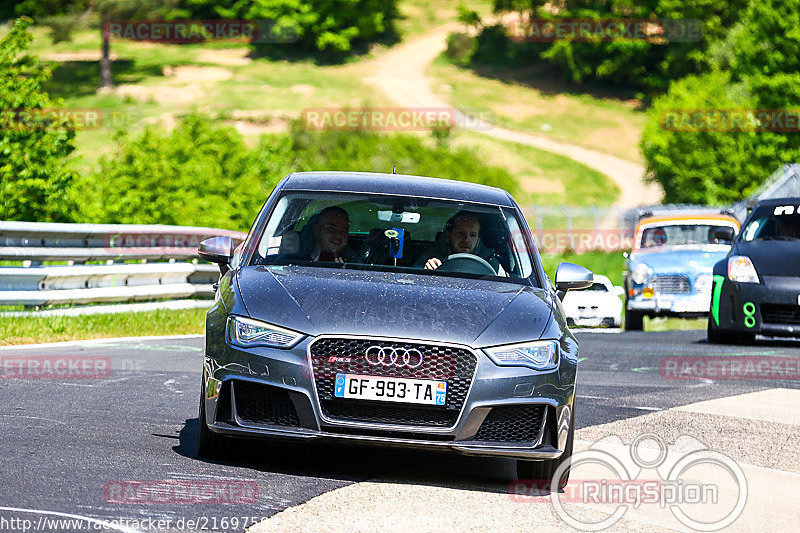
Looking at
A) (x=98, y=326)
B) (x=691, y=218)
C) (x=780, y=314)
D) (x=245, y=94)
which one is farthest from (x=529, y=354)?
(x=245, y=94)

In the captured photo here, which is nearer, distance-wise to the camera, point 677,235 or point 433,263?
point 433,263

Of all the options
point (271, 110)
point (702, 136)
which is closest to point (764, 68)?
point (702, 136)

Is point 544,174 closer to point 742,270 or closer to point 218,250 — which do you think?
point 742,270

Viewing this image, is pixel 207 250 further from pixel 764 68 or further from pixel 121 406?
pixel 764 68

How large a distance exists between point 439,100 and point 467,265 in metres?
97.4

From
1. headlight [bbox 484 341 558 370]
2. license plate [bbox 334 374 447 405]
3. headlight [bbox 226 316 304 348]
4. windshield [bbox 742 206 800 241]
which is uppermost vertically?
headlight [bbox 226 316 304 348]

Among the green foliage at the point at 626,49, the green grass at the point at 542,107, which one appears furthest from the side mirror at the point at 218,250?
the green foliage at the point at 626,49

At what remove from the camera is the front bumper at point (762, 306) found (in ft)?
Result: 48.3

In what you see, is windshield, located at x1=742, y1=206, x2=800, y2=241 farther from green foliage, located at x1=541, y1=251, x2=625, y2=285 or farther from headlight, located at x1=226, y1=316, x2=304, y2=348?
green foliage, located at x1=541, y1=251, x2=625, y2=285

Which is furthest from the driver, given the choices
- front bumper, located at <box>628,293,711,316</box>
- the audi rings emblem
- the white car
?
the white car

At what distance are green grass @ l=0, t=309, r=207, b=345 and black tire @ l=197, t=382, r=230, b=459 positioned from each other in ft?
21.8

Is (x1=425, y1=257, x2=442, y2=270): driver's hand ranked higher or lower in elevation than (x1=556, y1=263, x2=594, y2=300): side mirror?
higher

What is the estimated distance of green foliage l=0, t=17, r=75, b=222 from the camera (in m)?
23.2

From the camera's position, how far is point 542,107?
105m
